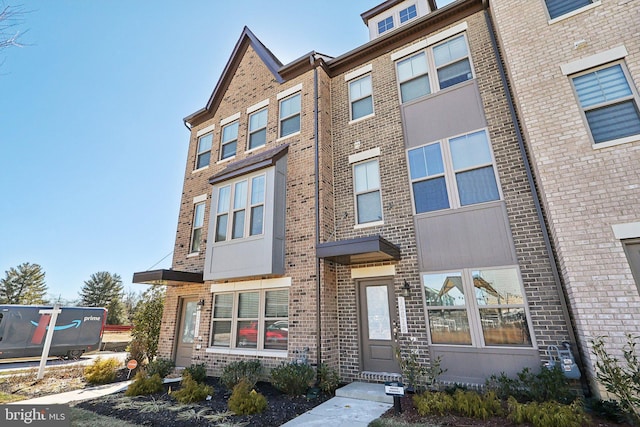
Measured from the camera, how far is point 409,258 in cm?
755

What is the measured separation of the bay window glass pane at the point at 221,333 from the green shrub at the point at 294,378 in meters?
2.95

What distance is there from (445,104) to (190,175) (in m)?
10.2

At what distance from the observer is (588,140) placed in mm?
5750

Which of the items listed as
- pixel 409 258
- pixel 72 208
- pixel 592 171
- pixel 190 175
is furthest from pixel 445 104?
pixel 72 208

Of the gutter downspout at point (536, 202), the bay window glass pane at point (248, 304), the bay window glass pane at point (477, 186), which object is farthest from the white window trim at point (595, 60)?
the bay window glass pane at point (248, 304)

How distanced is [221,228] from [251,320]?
3.11m

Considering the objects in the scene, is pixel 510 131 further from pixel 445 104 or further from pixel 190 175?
pixel 190 175

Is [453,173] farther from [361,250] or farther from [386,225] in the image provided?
[361,250]

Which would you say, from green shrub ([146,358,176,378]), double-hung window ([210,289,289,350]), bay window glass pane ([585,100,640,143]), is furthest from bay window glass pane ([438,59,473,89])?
green shrub ([146,358,176,378])

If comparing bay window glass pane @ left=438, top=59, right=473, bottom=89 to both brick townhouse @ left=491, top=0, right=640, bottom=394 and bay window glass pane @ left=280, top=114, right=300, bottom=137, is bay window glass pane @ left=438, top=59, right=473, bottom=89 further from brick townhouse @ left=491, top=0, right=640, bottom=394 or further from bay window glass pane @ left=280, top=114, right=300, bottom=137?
bay window glass pane @ left=280, top=114, right=300, bottom=137

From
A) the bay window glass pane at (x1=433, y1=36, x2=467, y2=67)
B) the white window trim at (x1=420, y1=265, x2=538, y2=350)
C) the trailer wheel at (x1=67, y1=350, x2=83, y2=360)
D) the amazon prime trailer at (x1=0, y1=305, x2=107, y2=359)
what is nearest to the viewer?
the white window trim at (x1=420, y1=265, x2=538, y2=350)

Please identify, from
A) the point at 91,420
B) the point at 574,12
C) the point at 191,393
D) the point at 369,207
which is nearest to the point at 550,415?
the point at 369,207

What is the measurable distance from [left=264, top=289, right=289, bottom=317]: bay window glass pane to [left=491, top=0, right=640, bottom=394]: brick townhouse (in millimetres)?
6454

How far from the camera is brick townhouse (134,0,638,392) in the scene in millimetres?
6379
